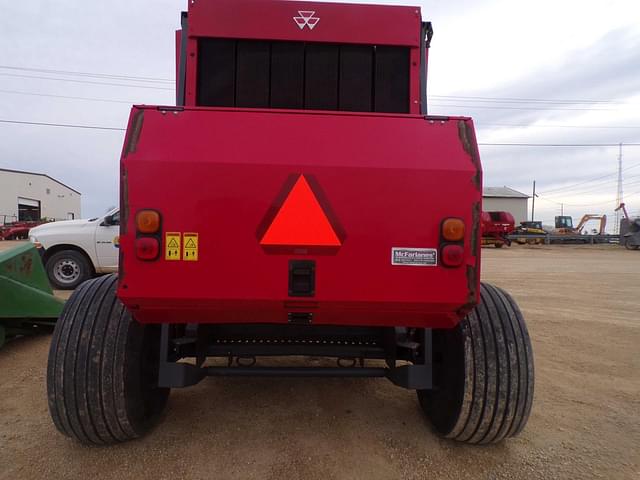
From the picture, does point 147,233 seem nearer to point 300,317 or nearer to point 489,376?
point 300,317

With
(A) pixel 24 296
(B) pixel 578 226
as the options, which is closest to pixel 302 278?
(A) pixel 24 296

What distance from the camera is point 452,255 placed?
183cm

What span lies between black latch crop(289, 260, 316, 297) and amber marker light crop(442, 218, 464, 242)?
0.61m

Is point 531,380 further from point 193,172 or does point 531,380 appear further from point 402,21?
point 402,21

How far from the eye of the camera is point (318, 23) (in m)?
2.66

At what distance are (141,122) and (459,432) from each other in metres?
2.41

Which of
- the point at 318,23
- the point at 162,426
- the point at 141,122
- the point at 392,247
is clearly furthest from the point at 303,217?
the point at 162,426

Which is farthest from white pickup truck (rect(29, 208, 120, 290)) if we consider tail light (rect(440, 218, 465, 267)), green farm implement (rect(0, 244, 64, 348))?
tail light (rect(440, 218, 465, 267))

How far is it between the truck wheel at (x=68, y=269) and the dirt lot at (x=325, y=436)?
165 inches

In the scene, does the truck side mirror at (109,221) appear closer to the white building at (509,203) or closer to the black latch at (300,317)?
the black latch at (300,317)

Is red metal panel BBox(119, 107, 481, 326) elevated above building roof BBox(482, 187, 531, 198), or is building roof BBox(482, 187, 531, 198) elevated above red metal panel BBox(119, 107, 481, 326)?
building roof BBox(482, 187, 531, 198)

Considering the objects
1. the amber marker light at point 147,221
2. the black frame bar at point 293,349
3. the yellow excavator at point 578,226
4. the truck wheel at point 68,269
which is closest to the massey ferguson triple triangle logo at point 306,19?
the amber marker light at point 147,221

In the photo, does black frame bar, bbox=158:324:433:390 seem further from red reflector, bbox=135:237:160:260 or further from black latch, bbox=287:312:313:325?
red reflector, bbox=135:237:160:260

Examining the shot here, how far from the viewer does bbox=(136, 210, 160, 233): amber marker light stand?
5.85 feet
